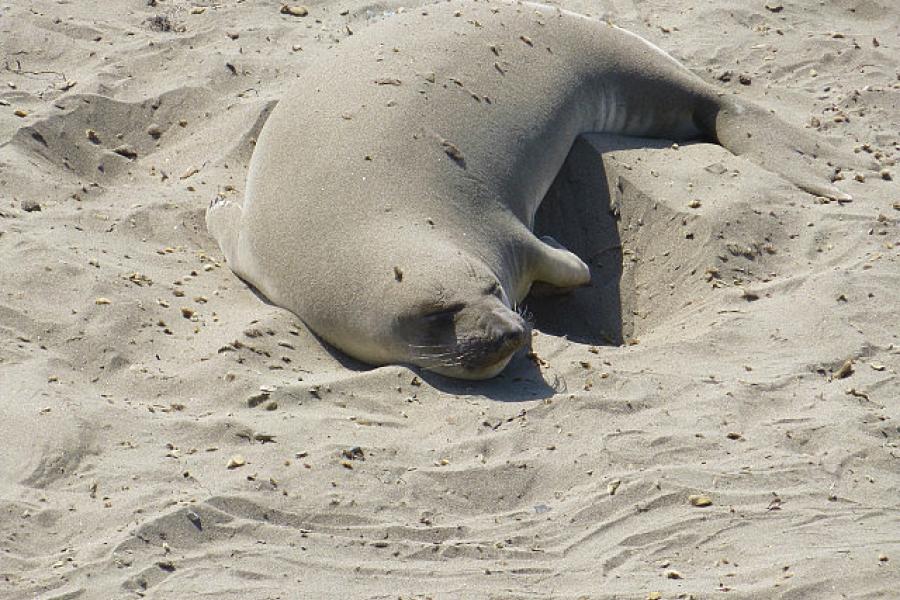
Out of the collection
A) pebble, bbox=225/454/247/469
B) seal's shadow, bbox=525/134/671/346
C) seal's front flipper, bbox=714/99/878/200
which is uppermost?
seal's front flipper, bbox=714/99/878/200

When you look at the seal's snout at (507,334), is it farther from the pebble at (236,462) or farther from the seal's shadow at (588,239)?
the pebble at (236,462)

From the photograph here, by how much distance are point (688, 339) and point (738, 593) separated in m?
1.79

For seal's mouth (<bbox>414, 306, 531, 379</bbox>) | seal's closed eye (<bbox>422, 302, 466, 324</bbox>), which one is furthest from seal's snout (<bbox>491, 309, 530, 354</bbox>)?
seal's closed eye (<bbox>422, 302, 466, 324</bbox>)

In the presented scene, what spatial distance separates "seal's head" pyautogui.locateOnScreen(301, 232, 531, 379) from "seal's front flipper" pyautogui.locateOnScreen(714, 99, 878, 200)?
191cm

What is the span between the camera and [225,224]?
604 centimetres

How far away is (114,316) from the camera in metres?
5.32

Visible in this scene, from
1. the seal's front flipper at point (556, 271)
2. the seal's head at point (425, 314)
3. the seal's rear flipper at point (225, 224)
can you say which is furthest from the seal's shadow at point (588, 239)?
the seal's rear flipper at point (225, 224)

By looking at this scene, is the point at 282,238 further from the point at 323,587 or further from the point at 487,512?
the point at 323,587

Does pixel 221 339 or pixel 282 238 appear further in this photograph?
pixel 282 238

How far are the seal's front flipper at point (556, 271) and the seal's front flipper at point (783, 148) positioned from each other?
1.21m

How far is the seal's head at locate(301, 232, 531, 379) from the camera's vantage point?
17.0 ft

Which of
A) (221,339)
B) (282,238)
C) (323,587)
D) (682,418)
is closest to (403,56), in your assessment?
(282,238)

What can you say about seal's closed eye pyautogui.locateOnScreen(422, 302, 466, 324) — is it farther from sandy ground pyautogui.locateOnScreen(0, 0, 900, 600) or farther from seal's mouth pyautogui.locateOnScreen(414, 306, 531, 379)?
sandy ground pyautogui.locateOnScreen(0, 0, 900, 600)

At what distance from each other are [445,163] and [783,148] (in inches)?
75.0
